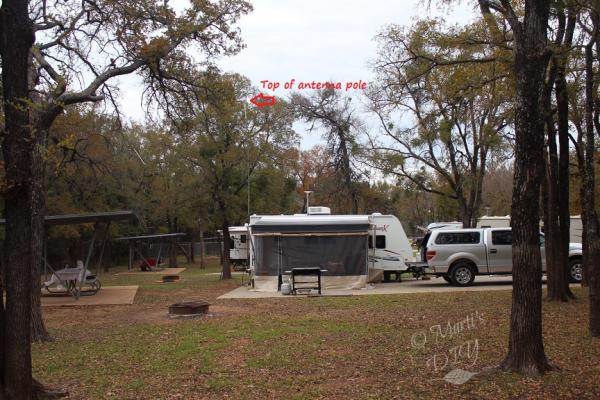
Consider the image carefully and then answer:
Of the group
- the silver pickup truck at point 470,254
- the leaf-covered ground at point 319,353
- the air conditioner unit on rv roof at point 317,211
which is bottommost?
the leaf-covered ground at point 319,353

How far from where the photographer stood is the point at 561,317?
1085 cm

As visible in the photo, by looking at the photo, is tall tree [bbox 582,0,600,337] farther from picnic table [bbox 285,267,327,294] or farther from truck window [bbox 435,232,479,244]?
picnic table [bbox 285,267,327,294]

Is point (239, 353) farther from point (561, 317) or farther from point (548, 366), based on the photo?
point (561, 317)

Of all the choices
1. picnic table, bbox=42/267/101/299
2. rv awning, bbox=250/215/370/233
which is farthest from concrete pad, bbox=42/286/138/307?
rv awning, bbox=250/215/370/233

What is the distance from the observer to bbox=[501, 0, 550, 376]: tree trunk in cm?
663

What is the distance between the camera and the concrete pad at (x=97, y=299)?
1736 cm

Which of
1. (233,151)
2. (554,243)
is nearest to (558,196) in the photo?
(554,243)

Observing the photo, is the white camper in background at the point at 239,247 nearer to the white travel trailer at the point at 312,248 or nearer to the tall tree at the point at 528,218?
the white travel trailer at the point at 312,248

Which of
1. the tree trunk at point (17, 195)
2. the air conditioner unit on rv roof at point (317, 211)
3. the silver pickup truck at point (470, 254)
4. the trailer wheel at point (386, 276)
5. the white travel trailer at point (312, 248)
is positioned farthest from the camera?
the trailer wheel at point (386, 276)

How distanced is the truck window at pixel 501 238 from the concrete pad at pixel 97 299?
37.8 feet

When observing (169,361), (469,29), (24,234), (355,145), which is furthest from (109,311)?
(355,145)

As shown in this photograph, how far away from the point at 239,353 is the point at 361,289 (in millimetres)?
11363

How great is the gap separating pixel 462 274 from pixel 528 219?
12741 mm

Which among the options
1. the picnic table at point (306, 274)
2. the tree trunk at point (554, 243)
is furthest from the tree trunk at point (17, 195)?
the picnic table at point (306, 274)
